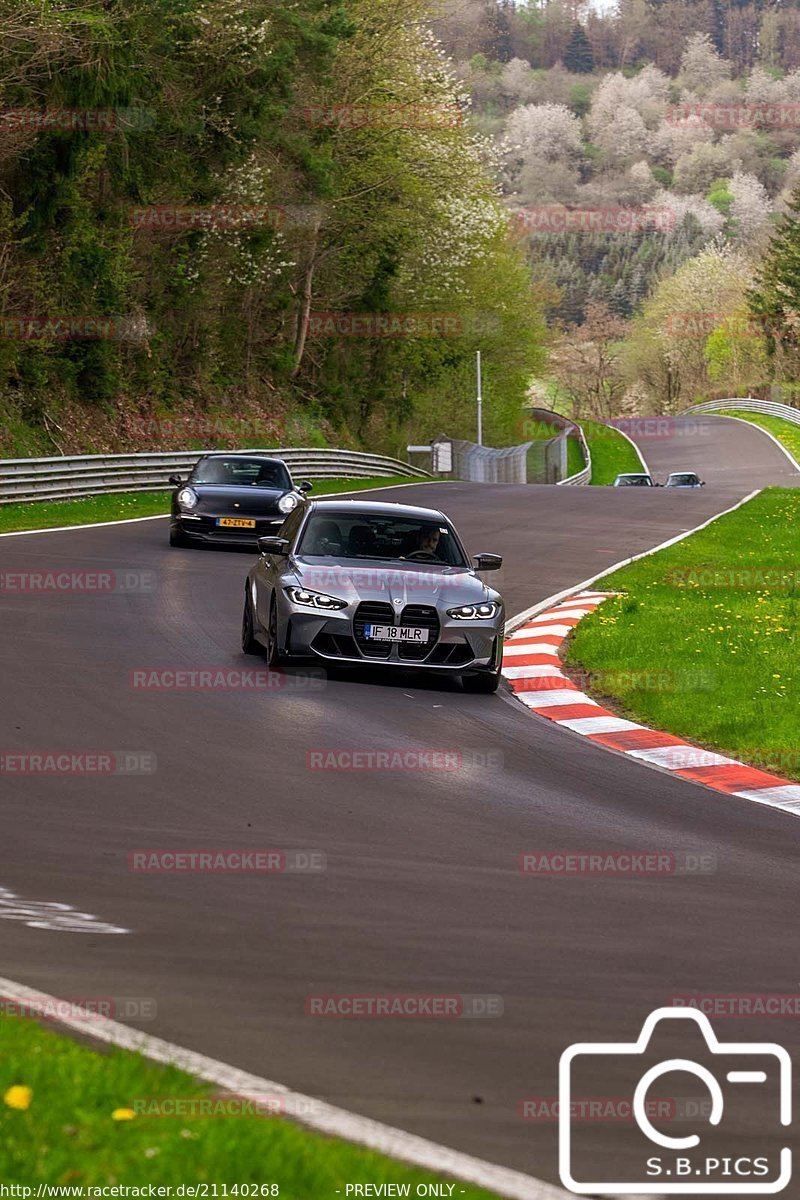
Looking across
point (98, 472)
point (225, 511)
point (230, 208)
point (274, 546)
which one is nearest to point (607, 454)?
point (230, 208)

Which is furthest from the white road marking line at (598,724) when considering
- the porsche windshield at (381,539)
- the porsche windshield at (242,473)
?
the porsche windshield at (242,473)

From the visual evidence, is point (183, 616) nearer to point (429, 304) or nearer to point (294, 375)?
point (294, 375)

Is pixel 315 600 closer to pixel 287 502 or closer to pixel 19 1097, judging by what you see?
pixel 19 1097

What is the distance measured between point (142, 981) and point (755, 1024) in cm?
203

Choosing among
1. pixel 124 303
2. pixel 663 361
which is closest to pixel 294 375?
pixel 124 303

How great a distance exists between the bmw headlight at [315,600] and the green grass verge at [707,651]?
94.5 inches

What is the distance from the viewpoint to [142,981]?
555 centimetres

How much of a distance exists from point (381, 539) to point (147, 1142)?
11447mm

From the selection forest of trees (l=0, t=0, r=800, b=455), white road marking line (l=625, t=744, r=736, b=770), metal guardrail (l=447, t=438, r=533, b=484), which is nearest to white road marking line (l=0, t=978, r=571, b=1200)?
white road marking line (l=625, t=744, r=736, b=770)

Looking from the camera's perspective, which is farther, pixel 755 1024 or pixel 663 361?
pixel 663 361

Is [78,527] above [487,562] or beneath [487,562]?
beneath

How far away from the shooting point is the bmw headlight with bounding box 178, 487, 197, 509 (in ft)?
85.6

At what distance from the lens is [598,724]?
41.9 ft

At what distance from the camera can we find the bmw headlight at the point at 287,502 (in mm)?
26562
